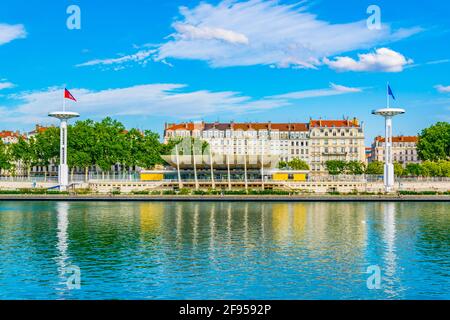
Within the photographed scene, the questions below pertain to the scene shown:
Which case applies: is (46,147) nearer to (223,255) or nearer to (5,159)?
(5,159)

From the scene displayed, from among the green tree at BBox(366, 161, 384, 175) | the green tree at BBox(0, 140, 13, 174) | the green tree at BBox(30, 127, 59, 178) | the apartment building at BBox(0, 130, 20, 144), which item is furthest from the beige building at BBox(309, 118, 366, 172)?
the apartment building at BBox(0, 130, 20, 144)

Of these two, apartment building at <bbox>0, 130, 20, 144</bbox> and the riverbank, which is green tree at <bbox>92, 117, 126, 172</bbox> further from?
apartment building at <bbox>0, 130, 20, 144</bbox>

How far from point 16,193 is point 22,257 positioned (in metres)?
60.3

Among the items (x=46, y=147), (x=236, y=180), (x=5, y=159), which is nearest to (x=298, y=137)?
(x=236, y=180)

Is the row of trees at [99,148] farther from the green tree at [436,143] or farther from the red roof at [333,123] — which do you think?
the green tree at [436,143]

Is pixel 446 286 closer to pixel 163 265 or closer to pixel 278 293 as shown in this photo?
pixel 278 293

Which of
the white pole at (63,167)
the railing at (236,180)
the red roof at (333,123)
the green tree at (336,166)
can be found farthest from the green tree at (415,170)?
the white pole at (63,167)

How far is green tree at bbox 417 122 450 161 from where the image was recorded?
431ft

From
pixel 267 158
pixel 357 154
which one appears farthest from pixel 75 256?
pixel 357 154

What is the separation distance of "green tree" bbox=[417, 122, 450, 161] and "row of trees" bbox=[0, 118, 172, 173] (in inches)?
2212

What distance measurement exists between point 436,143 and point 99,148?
233ft

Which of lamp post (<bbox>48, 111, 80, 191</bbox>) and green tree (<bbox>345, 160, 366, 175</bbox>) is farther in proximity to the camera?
green tree (<bbox>345, 160, 366, 175</bbox>)

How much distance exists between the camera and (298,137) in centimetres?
16112

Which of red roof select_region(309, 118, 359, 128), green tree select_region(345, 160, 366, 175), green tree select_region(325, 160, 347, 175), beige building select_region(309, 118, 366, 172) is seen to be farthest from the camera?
red roof select_region(309, 118, 359, 128)
